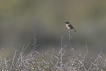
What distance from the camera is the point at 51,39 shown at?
23.5 meters

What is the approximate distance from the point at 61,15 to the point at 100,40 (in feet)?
18.8

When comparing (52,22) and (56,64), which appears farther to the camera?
(52,22)

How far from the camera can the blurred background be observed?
21875 mm

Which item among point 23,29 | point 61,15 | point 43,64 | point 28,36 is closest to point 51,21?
point 61,15

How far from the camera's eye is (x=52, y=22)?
27.1 m

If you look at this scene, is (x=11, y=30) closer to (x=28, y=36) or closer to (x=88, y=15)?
(x=28, y=36)

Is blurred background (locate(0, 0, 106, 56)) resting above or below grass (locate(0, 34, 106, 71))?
below

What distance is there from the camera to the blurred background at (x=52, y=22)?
2188 cm

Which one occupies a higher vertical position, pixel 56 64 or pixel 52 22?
pixel 56 64

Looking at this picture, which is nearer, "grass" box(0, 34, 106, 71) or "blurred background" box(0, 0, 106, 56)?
"grass" box(0, 34, 106, 71)

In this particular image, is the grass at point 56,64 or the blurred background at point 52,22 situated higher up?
the grass at point 56,64

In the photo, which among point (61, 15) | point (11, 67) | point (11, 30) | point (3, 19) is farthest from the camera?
point (61, 15)

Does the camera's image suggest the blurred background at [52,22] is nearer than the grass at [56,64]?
No

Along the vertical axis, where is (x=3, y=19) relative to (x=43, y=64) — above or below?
below
